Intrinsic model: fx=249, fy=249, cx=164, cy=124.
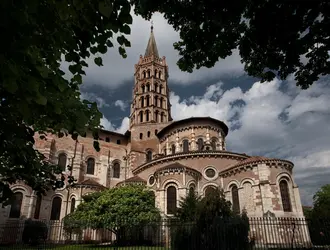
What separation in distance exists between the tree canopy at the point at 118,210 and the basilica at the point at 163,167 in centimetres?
175

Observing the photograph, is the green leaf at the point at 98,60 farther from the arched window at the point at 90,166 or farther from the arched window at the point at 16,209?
the arched window at the point at 90,166

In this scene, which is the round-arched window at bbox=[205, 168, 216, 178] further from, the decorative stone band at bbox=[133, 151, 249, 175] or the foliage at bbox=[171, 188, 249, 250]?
the foliage at bbox=[171, 188, 249, 250]

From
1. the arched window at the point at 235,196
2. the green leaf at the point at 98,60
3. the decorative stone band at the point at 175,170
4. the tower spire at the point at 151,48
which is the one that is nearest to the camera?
the green leaf at the point at 98,60

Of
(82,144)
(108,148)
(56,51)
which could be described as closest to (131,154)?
(108,148)

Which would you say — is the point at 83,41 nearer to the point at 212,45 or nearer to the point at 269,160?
the point at 212,45

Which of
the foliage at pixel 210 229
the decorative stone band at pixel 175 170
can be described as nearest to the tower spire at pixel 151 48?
the decorative stone band at pixel 175 170

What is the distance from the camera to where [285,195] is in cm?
2245

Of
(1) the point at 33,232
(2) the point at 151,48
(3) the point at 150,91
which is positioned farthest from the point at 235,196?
(2) the point at 151,48

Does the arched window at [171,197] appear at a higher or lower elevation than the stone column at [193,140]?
lower

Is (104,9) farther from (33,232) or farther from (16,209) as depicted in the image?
(16,209)

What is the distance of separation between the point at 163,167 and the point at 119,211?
608cm

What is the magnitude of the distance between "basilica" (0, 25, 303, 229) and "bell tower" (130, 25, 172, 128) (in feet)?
0.59

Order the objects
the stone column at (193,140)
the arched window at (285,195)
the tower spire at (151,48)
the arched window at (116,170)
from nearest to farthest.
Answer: the arched window at (285,195) < the stone column at (193,140) < the arched window at (116,170) < the tower spire at (151,48)

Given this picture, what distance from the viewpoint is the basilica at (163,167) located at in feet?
74.2
